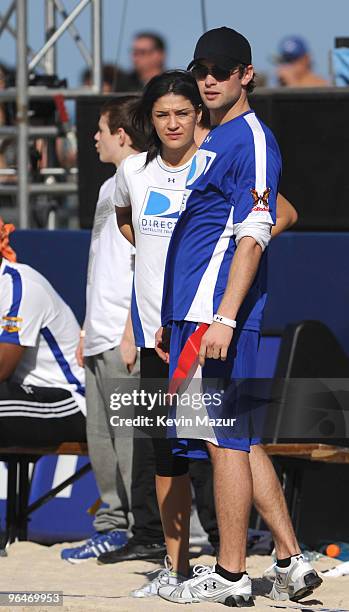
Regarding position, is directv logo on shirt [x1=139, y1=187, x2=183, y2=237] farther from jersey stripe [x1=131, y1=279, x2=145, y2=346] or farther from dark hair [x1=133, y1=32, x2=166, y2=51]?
dark hair [x1=133, y1=32, x2=166, y2=51]

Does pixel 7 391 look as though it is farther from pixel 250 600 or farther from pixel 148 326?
pixel 250 600

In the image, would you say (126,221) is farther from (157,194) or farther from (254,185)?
(254,185)

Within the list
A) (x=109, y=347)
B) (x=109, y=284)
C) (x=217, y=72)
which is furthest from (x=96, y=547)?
(x=217, y=72)

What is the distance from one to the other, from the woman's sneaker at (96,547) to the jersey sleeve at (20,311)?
2.96 feet

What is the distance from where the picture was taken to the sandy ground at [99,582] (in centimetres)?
418

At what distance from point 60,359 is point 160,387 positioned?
141cm

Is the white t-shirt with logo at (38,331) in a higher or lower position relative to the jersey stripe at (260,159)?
lower

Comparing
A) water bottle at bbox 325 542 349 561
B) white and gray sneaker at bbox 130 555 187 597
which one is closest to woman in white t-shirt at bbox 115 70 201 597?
white and gray sneaker at bbox 130 555 187 597

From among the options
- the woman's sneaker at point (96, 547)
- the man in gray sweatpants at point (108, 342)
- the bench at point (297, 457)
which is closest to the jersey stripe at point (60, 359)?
the man in gray sweatpants at point (108, 342)

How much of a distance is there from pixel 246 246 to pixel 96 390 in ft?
5.91

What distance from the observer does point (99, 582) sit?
5.09 m

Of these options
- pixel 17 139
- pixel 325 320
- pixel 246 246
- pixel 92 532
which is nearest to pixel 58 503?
pixel 92 532

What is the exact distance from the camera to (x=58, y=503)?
256 inches

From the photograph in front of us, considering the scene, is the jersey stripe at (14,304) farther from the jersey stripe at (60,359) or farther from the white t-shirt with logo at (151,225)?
the white t-shirt with logo at (151,225)
